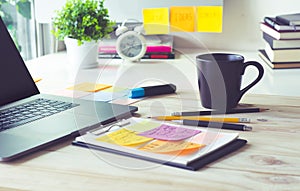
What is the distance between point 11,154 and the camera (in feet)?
2.45

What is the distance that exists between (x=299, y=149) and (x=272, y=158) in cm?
6

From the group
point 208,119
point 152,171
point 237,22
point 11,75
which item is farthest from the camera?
point 237,22

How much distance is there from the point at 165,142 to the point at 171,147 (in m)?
0.03

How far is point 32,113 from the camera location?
96 cm

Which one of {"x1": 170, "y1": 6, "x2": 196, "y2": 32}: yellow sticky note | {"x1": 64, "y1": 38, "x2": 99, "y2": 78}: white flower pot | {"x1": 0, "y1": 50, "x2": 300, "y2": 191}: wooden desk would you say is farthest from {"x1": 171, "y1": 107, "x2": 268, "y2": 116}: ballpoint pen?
{"x1": 170, "y1": 6, "x2": 196, "y2": 32}: yellow sticky note

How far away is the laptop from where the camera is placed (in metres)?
0.81

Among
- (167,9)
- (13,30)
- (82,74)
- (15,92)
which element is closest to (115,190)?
(15,92)

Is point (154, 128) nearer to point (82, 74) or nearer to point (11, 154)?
point (11, 154)

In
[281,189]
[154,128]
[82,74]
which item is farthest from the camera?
[82,74]

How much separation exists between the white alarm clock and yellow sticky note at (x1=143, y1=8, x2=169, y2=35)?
0.13 m

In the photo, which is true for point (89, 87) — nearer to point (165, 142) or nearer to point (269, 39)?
point (165, 142)

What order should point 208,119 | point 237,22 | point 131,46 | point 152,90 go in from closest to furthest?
point 208,119, point 152,90, point 131,46, point 237,22

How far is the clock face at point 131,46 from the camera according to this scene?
1.60 meters

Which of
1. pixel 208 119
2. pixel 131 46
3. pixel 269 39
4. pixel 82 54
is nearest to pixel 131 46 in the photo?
pixel 131 46
